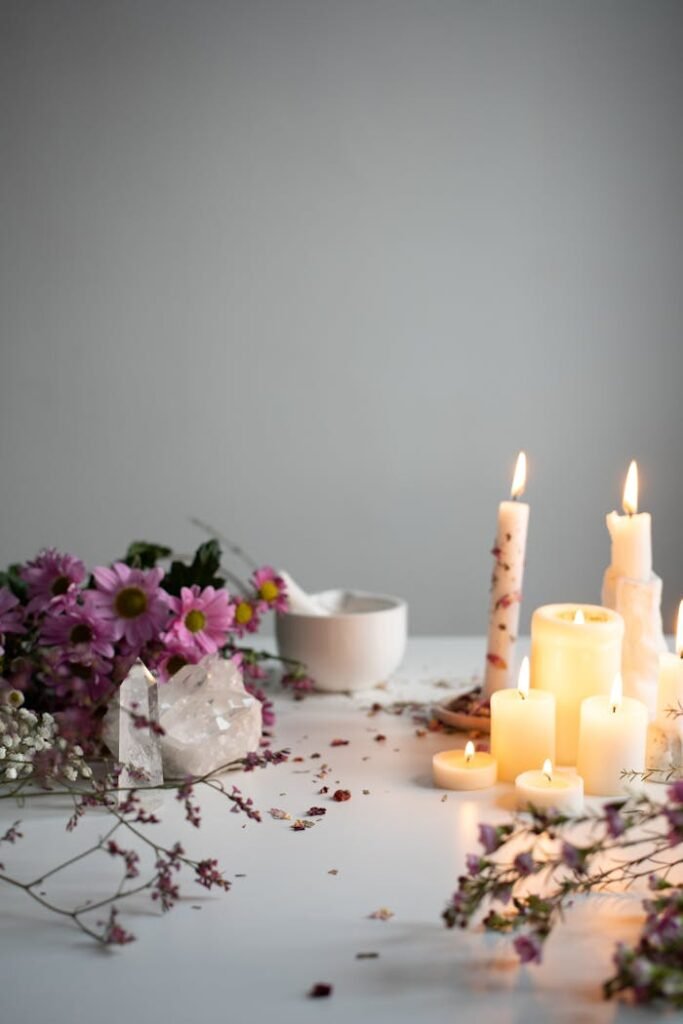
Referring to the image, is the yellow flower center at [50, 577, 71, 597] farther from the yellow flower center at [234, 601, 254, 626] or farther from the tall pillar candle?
the tall pillar candle

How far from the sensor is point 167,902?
32.0 inches

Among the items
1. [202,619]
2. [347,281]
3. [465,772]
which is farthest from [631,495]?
[347,281]

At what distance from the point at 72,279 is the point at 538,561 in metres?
1.36

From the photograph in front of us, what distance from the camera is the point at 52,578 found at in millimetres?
1126

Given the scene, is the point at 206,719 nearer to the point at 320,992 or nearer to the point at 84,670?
the point at 84,670

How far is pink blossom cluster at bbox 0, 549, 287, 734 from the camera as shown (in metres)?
1.09

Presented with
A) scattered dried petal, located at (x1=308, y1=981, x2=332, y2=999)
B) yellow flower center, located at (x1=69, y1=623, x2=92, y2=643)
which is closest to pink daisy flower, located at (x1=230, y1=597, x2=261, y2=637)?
yellow flower center, located at (x1=69, y1=623, x2=92, y2=643)

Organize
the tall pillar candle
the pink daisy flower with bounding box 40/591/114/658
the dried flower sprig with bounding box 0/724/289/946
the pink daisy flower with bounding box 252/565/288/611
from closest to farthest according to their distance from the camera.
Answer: the dried flower sprig with bounding box 0/724/289/946
the pink daisy flower with bounding box 40/591/114/658
the tall pillar candle
the pink daisy flower with bounding box 252/565/288/611

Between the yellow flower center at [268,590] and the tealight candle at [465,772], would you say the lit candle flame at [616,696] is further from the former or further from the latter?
the yellow flower center at [268,590]

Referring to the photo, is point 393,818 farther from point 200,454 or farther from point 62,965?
point 200,454

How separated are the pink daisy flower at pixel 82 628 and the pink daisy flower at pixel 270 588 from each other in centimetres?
26

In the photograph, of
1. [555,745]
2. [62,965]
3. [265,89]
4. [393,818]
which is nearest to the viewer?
[62,965]

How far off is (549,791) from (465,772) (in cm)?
11

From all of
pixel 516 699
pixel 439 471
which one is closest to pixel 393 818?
pixel 516 699
